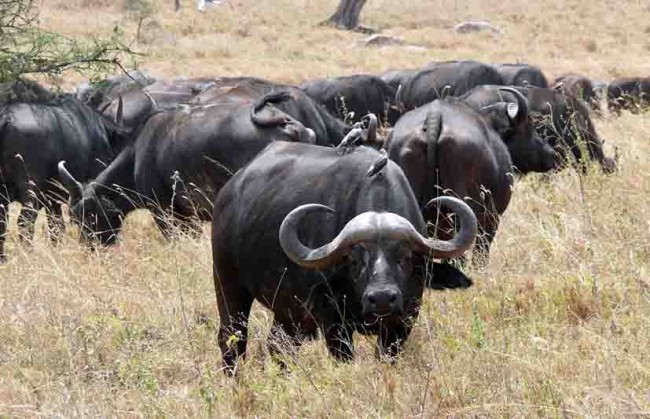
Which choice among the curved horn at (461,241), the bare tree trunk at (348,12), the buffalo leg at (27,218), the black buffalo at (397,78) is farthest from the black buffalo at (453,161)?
the bare tree trunk at (348,12)

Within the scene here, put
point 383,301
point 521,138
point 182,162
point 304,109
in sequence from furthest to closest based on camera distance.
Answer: point 304,109 < point 521,138 < point 182,162 < point 383,301

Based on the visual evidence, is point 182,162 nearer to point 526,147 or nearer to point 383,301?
point 526,147

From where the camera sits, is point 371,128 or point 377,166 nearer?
point 377,166

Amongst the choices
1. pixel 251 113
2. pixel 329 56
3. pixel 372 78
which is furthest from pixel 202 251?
pixel 329 56

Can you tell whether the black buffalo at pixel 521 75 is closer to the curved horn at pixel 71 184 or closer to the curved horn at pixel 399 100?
the curved horn at pixel 399 100

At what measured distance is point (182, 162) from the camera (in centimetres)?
905

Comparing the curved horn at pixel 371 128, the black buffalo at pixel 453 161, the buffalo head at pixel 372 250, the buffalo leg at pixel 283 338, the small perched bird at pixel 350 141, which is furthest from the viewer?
the black buffalo at pixel 453 161

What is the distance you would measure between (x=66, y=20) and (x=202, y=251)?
35939mm

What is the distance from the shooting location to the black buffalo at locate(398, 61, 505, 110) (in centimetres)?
1984

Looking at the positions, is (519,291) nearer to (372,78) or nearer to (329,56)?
(372,78)

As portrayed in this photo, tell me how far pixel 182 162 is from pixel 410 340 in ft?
13.5

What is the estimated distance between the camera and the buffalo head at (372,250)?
469cm

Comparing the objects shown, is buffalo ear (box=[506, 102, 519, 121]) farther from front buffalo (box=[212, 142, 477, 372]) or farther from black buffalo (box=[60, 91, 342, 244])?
A: front buffalo (box=[212, 142, 477, 372])

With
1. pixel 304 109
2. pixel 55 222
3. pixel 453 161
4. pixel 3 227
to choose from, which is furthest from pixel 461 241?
pixel 3 227
